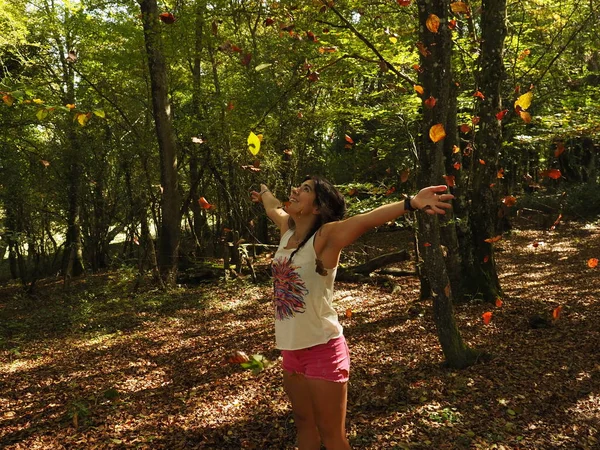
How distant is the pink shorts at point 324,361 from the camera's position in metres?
2.73

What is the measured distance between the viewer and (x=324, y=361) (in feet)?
9.00

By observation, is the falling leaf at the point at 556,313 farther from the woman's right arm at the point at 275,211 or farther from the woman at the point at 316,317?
the woman at the point at 316,317

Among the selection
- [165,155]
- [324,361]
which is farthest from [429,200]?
[165,155]

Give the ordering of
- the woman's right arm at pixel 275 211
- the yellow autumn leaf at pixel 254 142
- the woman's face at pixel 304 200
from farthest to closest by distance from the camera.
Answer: the woman's right arm at pixel 275 211 → the yellow autumn leaf at pixel 254 142 → the woman's face at pixel 304 200

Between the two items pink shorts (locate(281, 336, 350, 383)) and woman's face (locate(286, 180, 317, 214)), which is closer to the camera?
pink shorts (locate(281, 336, 350, 383))

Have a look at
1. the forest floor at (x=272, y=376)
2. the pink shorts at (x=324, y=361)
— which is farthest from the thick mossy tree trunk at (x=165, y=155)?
the pink shorts at (x=324, y=361)

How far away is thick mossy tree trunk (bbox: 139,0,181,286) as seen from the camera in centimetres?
1083

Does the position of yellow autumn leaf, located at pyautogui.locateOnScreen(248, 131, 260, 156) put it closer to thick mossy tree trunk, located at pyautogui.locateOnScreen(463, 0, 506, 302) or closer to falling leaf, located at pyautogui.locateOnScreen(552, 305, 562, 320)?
falling leaf, located at pyautogui.locateOnScreen(552, 305, 562, 320)

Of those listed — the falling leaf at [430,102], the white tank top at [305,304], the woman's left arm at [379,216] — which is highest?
the falling leaf at [430,102]

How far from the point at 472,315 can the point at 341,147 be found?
1398cm

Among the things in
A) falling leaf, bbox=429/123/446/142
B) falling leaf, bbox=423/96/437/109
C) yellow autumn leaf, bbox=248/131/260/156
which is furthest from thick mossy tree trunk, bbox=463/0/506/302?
yellow autumn leaf, bbox=248/131/260/156

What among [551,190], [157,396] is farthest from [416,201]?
[551,190]

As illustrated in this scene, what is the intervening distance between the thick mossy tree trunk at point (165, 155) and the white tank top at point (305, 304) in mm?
9167

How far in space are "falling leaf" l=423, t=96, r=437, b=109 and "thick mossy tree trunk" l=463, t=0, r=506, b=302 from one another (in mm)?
3130
